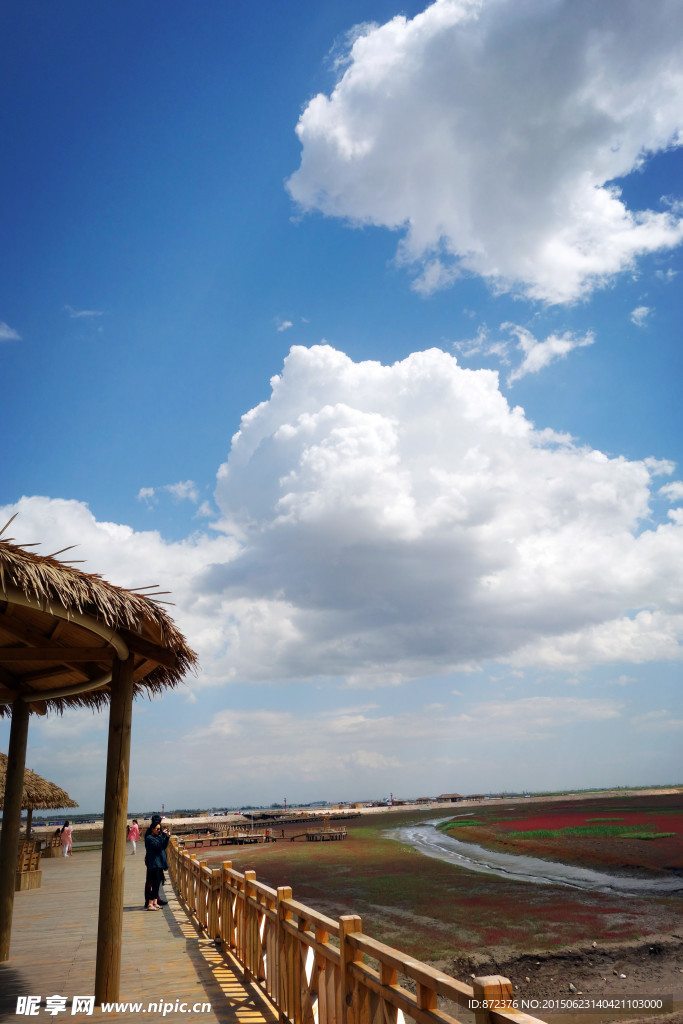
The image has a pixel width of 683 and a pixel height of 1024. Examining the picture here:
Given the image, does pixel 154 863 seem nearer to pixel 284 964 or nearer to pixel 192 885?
pixel 192 885

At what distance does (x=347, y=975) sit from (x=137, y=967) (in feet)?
14.7

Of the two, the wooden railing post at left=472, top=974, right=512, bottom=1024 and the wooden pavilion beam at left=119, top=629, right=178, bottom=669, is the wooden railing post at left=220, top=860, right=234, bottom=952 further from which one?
the wooden railing post at left=472, top=974, right=512, bottom=1024

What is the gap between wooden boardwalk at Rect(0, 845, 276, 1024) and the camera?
5801mm

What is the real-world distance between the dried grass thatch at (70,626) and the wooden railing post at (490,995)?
386cm

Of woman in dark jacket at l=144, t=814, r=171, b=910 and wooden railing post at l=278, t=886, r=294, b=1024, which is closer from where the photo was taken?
wooden railing post at l=278, t=886, r=294, b=1024

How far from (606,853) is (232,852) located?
1757cm

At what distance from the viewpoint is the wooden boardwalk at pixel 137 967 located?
19.0ft

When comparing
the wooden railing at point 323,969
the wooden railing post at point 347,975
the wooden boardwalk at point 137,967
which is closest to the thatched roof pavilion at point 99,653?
the wooden boardwalk at point 137,967

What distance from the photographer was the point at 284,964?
5367 millimetres

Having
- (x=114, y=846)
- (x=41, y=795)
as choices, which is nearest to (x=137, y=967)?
(x=114, y=846)

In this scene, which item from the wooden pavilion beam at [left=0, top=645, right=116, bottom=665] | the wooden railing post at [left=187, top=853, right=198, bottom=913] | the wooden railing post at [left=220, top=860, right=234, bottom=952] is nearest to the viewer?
the wooden pavilion beam at [left=0, top=645, right=116, bottom=665]

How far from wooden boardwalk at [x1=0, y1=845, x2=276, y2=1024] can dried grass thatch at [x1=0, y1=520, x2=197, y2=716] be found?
2.95 meters

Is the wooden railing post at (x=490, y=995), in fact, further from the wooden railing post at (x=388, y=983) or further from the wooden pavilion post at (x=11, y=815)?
the wooden pavilion post at (x=11, y=815)

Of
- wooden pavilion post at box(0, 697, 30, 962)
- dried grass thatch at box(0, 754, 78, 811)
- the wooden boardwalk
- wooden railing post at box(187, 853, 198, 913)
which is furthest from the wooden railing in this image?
dried grass thatch at box(0, 754, 78, 811)
